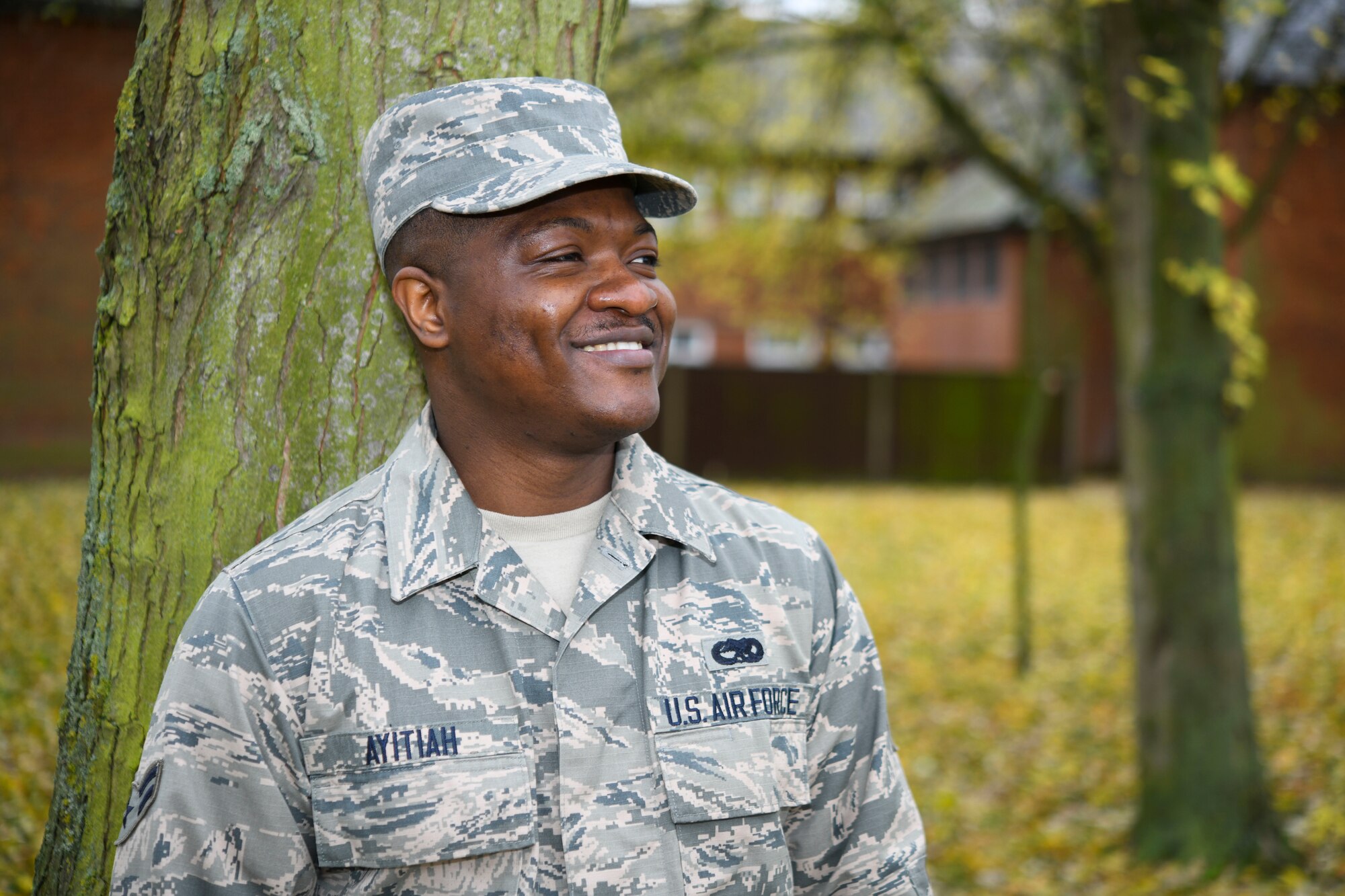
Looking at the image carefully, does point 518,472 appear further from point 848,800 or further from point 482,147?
point 848,800

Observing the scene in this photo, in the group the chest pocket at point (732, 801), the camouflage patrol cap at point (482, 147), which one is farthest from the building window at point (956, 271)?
the chest pocket at point (732, 801)

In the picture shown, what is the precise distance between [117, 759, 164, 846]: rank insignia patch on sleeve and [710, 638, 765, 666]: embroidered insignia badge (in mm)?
781

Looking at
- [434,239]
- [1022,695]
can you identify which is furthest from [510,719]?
[1022,695]

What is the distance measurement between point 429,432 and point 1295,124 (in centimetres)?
562

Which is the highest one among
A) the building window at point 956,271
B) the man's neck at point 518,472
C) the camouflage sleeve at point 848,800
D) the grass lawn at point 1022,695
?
the building window at point 956,271

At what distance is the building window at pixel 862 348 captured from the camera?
25328 millimetres

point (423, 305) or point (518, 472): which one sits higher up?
point (423, 305)

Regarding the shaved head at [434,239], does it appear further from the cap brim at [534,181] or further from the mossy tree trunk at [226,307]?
the mossy tree trunk at [226,307]

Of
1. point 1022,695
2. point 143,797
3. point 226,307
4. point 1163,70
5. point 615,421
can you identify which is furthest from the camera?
point 1022,695

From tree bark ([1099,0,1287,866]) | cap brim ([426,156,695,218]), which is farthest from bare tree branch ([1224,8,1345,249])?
cap brim ([426,156,695,218])

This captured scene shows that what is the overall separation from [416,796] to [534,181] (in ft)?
2.95

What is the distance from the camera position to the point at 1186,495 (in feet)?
18.2

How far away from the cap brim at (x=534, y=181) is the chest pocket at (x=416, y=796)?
0.75 metres

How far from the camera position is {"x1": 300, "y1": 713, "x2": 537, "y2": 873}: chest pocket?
1.63m
